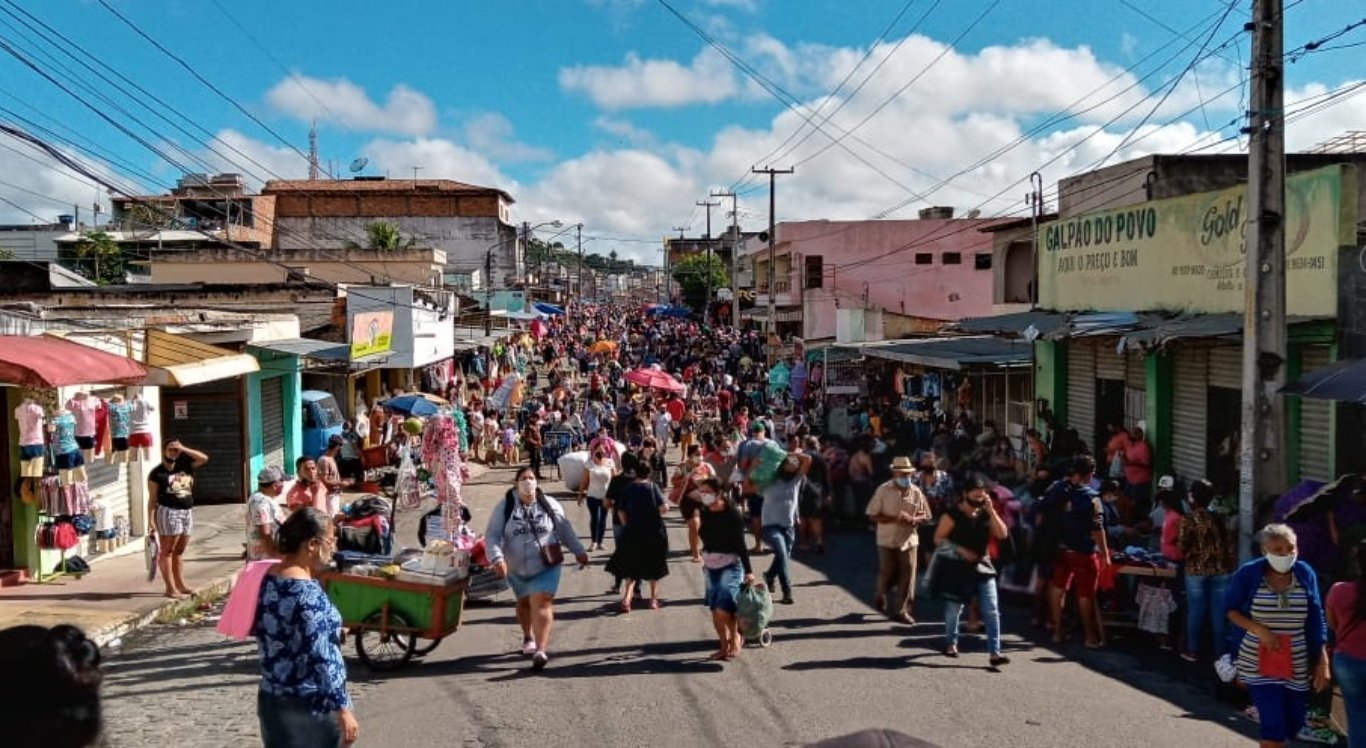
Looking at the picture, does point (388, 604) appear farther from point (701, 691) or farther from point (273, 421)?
point (273, 421)

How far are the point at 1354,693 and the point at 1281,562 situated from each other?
75 cm

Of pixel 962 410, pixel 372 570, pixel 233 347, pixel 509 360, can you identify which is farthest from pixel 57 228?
pixel 372 570

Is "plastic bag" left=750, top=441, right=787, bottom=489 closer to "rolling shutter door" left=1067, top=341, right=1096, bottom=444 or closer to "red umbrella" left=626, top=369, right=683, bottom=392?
"rolling shutter door" left=1067, top=341, right=1096, bottom=444

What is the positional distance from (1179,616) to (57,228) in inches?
2491

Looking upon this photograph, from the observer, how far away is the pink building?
159 feet

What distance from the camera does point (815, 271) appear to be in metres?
49.4

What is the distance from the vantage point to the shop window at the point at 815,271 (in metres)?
49.4

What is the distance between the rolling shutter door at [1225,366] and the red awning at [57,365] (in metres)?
12.5

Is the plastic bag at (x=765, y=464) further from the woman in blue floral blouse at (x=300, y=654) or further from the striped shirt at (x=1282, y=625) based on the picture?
the woman in blue floral blouse at (x=300, y=654)

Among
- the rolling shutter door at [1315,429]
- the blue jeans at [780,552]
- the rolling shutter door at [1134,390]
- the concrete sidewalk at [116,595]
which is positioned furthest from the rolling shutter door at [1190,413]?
the concrete sidewalk at [116,595]

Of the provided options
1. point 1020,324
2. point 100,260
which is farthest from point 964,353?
point 100,260

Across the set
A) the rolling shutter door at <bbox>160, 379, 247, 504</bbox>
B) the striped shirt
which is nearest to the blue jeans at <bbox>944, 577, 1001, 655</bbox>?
the striped shirt

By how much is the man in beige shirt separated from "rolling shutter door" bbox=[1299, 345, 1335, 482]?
180 inches

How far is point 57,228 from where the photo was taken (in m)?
61.2
